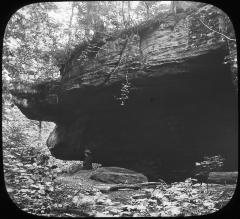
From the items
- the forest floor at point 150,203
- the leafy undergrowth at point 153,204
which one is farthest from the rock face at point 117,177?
the leafy undergrowth at point 153,204

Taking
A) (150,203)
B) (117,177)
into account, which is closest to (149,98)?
(117,177)

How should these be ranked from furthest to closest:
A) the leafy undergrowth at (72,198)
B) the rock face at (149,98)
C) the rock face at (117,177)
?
1. the rock face at (117,177)
2. the rock face at (149,98)
3. the leafy undergrowth at (72,198)

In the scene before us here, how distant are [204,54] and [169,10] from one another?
1.41 meters

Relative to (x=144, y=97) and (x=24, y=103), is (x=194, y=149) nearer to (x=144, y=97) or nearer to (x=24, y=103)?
(x=144, y=97)

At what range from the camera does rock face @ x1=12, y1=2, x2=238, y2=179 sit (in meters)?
6.66

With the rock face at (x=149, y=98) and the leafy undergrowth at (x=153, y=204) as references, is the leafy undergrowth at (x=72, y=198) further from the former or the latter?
the rock face at (x=149, y=98)

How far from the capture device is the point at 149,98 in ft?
26.8

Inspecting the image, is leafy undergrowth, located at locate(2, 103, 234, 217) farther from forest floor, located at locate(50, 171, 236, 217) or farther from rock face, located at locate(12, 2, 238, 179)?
rock face, located at locate(12, 2, 238, 179)

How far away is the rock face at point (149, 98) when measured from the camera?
6.66m

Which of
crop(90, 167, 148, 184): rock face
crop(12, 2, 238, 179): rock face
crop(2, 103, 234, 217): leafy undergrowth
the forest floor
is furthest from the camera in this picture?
crop(90, 167, 148, 184): rock face

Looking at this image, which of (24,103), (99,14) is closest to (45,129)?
(24,103)

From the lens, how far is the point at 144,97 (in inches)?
322

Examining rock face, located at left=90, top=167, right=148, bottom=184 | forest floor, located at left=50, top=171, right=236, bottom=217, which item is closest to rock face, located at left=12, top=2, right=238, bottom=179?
rock face, located at left=90, top=167, right=148, bottom=184

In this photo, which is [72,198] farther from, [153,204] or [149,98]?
[149,98]
